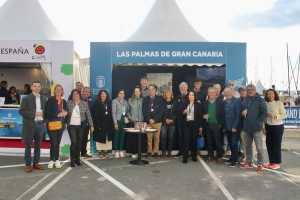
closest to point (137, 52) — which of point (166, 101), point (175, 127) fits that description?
point (166, 101)

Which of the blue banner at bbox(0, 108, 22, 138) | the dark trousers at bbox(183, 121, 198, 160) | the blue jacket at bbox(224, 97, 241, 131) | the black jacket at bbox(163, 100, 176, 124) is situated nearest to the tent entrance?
the black jacket at bbox(163, 100, 176, 124)

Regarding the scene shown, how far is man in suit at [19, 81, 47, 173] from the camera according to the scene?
6926mm

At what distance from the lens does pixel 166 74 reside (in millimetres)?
9836

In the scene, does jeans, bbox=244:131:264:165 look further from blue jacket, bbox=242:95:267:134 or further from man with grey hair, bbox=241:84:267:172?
blue jacket, bbox=242:95:267:134

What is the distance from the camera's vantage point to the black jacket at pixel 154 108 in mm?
8328

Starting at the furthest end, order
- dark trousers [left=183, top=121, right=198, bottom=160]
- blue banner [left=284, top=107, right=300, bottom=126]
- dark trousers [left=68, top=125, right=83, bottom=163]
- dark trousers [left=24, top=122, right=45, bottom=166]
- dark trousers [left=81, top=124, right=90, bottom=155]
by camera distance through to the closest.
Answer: blue banner [left=284, top=107, right=300, bottom=126] → dark trousers [left=81, top=124, right=90, bottom=155] → dark trousers [left=183, top=121, right=198, bottom=160] → dark trousers [left=68, top=125, right=83, bottom=163] → dark trousers [left=24, top=122, right=45, bottom=166]

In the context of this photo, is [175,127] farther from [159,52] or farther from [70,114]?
[70,114]

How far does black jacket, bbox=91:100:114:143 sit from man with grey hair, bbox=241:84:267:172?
113 inches

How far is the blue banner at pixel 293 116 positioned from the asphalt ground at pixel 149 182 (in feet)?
23.3

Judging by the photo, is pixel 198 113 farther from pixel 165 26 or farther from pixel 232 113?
pixel 165 26

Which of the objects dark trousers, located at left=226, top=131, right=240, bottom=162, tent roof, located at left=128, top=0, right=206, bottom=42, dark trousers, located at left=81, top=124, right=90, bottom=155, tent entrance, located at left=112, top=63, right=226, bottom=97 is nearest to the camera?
dark trousers, located at left=226, top=131, right=240, bottom=162

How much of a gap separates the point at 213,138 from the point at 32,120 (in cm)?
368

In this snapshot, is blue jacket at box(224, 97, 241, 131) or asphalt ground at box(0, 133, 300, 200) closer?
asphalt ground at box(0, 133, 300, 200)

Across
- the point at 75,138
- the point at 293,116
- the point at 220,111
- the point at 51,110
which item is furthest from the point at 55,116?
the point at 293,116
